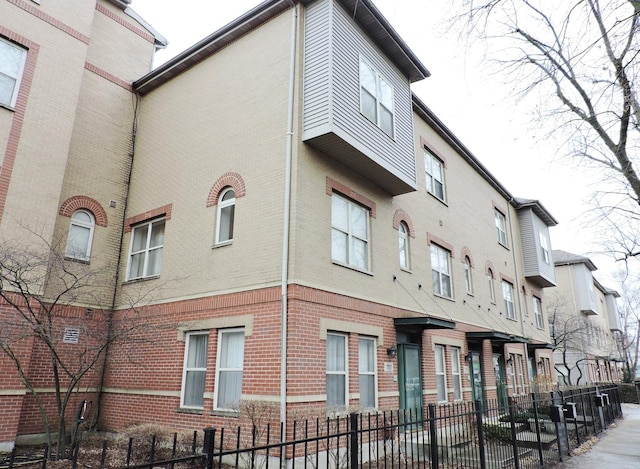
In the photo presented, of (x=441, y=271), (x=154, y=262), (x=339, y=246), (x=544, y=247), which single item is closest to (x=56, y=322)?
(x=154, y=262)

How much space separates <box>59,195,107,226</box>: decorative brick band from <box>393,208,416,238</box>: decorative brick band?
855 centimetres

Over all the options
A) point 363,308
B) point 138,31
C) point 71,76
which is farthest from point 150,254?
point 138,31

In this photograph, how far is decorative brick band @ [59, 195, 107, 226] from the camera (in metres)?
13.1

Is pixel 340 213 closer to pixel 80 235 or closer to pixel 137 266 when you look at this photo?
pixel 137 266

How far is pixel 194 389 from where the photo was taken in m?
11.1

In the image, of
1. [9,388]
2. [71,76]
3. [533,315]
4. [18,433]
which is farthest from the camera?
[533,315]

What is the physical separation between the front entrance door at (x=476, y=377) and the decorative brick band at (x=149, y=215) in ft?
38.4

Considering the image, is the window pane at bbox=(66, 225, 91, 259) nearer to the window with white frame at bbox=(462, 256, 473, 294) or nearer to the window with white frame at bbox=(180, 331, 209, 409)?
the window with white frame at bbox=(180, 331, 209, 409)

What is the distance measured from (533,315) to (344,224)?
18034 mm

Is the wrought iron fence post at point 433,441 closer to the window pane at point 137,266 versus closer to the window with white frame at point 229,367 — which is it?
the window with white frame at point 229,367

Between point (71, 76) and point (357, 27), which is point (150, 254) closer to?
point (71, 76)

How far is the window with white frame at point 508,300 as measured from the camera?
22078 mm

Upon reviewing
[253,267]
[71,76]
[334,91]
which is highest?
[71,76]

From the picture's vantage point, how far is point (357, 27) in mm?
12516
